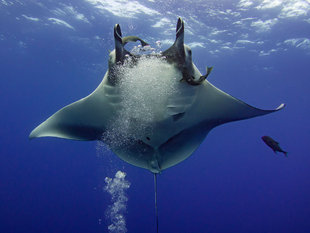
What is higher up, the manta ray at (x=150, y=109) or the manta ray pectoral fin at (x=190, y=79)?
the manta ray pectoral fin at (x=190, y=79)

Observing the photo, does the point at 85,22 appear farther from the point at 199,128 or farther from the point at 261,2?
the point at 199,128

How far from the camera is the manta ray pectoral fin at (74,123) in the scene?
10.5 feet

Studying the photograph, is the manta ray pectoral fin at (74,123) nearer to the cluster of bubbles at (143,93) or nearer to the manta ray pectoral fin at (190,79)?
the cluster of bubbles at (143,93)

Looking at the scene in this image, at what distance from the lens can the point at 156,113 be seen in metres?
2.95

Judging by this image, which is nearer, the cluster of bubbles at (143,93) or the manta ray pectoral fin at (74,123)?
the cluster of bubbles at (143,93)

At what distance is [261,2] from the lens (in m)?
12.8

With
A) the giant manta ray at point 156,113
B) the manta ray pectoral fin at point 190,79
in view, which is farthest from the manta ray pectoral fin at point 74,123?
the manta ray pectoral fin at point 190,79

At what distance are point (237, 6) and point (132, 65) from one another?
13.4 m

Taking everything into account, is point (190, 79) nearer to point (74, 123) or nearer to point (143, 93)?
point (143, 93)

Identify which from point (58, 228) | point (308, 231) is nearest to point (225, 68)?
point (58, 228)

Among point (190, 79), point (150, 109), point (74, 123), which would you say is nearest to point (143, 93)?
point (150, 109)

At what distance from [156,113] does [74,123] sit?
1375 mm

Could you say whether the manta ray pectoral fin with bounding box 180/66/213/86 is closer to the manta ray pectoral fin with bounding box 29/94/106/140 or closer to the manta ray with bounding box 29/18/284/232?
the manta ray with bounding box 29/18/284/232

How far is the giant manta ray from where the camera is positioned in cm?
268
